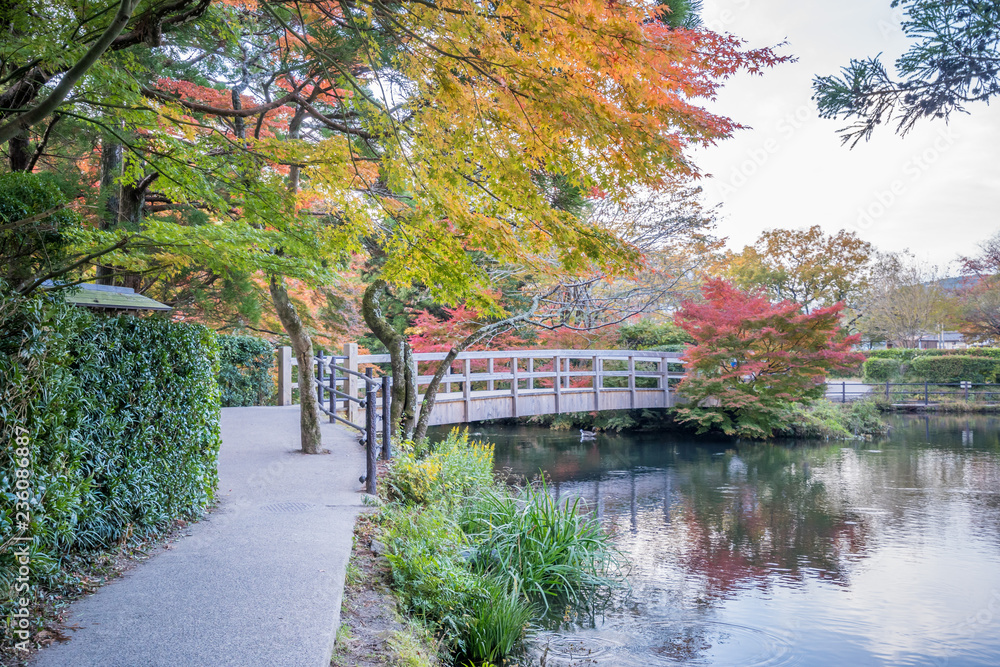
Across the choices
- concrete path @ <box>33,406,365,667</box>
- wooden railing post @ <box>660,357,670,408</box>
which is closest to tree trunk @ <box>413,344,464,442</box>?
concrete path @ <box>33,406,365,667</box>

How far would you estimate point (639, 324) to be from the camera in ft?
60.8

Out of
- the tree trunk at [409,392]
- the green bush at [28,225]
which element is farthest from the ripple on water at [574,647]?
the tree trunk at [409,392]

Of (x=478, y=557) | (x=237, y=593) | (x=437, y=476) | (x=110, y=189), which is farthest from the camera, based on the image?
(x=110, y=189)

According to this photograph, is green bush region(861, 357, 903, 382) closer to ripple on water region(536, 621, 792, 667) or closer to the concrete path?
ripple on water region(536, 621, 792, 667)

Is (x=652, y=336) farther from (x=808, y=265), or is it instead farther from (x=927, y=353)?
(x=927, y=353)

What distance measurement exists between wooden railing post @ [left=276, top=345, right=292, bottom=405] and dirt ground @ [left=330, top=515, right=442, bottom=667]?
8553 millimetres

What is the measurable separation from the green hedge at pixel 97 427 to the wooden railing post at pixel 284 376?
736 cm

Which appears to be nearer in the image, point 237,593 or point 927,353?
point 237,593

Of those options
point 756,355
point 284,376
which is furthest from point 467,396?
point 756,355

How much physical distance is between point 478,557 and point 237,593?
2483mm

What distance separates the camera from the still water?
5.06m

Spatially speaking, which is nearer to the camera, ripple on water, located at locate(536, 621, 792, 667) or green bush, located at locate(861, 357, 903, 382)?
ripple on water, located at locate(536, 621, 792, 667)

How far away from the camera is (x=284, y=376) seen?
1280cm

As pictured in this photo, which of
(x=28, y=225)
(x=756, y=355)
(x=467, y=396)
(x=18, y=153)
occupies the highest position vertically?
(x=18, y=153)
